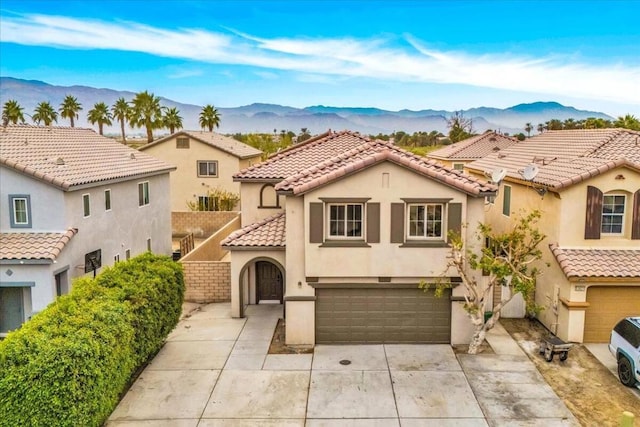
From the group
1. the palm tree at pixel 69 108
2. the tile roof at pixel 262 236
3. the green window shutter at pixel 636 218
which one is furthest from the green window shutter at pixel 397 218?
the palm tree at pixel 69 108

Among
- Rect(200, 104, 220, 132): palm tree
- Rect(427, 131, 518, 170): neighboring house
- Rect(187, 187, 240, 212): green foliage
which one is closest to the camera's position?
Rect(187, 187, 240, 212): green foliage

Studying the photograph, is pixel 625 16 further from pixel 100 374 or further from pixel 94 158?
pixel 100 374

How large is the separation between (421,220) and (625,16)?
31.4 m

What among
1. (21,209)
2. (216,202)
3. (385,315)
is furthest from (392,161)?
(216,202)

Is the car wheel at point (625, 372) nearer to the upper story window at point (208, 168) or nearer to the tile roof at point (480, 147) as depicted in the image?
the tile roof at point (480, 147)

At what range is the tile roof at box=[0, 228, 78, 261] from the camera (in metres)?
16.8

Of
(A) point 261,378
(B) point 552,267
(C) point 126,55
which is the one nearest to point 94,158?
(A) point 261,378

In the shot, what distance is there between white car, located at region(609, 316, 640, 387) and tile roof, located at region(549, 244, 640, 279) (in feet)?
7.19

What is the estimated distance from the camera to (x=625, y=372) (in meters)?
13.7

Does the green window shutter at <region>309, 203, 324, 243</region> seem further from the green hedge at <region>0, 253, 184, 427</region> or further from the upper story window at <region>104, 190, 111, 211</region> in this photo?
the upper story window at <region>104, 190, 111, 211</region>

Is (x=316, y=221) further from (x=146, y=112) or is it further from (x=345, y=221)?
(x=146, y=112)

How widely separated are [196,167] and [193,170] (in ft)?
1.34

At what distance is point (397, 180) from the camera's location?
1590cm

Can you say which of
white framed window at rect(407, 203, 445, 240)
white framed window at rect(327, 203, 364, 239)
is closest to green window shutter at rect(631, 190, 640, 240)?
white framed window at rect(407, 203, 445, 240)
